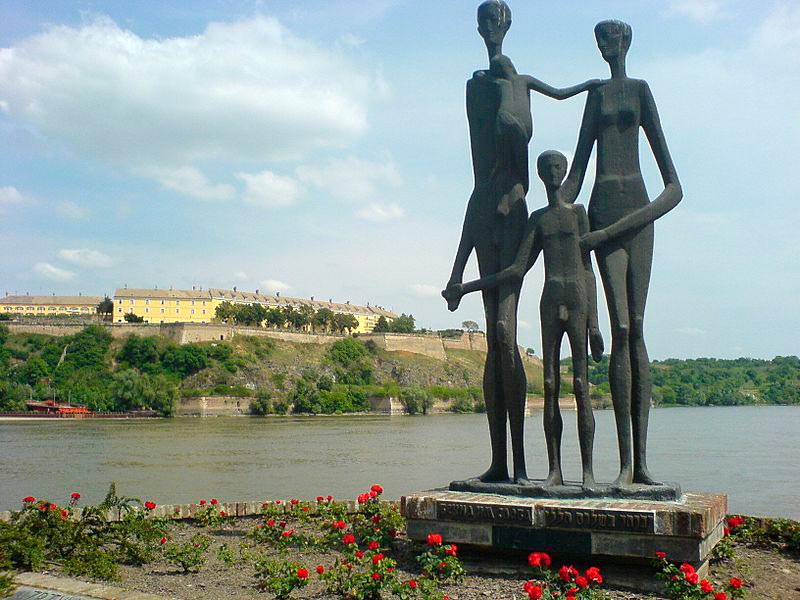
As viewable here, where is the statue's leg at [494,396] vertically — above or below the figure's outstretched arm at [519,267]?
below

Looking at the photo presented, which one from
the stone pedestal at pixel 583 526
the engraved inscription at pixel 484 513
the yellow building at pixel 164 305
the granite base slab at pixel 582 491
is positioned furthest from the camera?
the yellow building at pixel 164 305

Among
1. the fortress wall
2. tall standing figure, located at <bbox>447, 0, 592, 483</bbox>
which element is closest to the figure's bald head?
tall standing figure, located at <bbox>447, 0, 592, 483</bbox>

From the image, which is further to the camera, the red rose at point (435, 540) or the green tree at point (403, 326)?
the green tree at point (403, 326)

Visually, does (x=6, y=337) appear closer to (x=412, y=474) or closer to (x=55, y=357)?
(x=55, y=357)

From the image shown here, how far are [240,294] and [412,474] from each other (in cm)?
11170

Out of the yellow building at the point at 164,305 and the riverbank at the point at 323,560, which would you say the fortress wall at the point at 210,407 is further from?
the riverbank at the point at 323,560

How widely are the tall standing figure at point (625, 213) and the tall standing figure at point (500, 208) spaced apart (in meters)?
0.43

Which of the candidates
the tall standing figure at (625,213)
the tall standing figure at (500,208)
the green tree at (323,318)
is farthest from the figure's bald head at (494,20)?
the green tree at (323,318)

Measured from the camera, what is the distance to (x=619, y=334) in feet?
25.3

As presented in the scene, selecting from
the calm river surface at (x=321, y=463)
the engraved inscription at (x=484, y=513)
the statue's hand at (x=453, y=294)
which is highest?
the statue's hand at (x=453, y=294)

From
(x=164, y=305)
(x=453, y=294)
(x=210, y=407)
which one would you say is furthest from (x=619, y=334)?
(x=164, y=305)

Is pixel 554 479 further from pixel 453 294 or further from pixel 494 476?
pixel 453 294

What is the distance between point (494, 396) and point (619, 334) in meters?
1.37

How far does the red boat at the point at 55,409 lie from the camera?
75875mm
